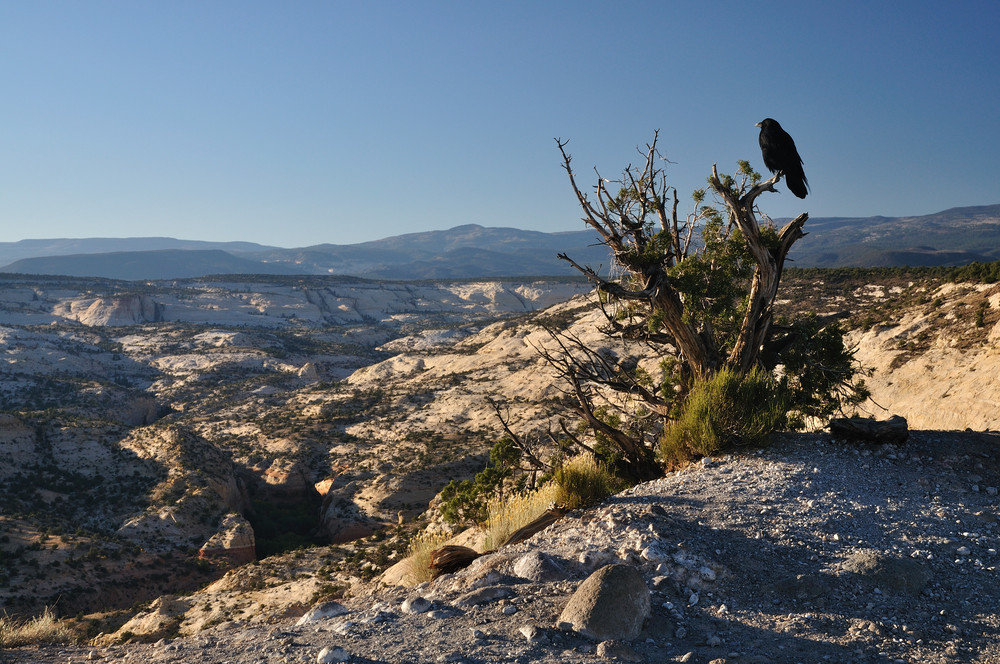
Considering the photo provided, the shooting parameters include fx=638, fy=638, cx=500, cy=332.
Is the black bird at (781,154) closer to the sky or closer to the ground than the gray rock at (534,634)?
closer to the sky

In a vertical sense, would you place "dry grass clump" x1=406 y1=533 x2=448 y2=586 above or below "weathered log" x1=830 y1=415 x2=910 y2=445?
below

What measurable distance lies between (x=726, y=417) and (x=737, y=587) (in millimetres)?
3574

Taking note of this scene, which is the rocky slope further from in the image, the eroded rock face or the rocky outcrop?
the rocky outcrop

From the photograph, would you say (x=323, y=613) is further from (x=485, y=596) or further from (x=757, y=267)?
(x=757, y=267)

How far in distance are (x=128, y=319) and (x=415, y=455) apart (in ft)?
249

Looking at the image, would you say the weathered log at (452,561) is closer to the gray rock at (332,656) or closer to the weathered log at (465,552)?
the weathered log at (465,552)

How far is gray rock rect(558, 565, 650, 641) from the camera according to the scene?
15.3ft

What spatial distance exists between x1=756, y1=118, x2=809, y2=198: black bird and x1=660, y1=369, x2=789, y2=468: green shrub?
2906 mm

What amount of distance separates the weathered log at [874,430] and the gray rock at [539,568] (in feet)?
16.3

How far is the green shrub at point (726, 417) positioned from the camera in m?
8.61

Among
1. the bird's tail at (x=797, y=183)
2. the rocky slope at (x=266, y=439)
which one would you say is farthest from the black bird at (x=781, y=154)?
the rocky slope at (x=266, y=439)

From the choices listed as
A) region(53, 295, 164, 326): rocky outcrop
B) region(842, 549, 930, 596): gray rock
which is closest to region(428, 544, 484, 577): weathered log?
region(842, 549, 930, 596): gray rock

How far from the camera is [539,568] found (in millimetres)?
5836

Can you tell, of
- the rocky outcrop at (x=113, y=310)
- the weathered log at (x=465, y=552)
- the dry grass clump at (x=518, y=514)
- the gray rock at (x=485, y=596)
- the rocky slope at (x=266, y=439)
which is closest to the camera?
the gray rock at (x=485, y=596)
